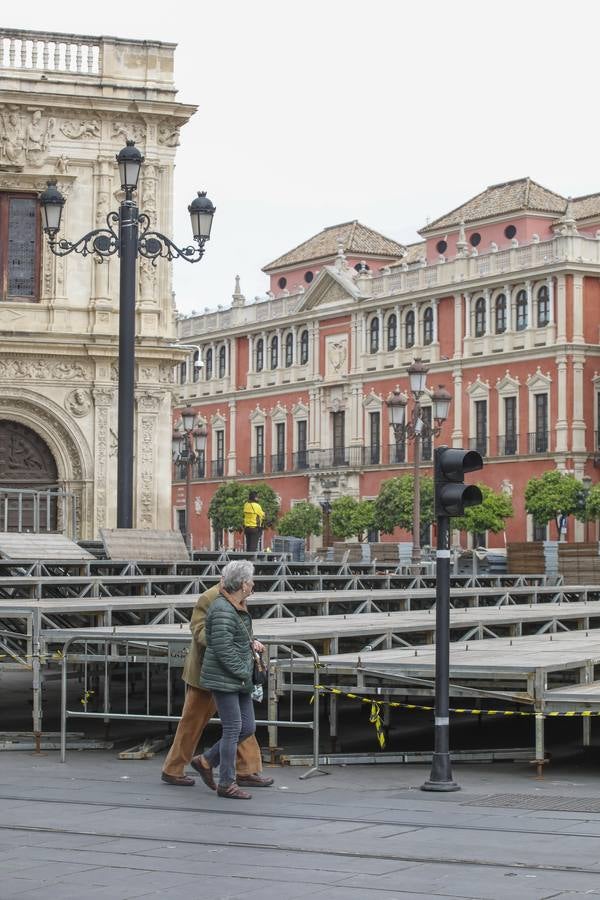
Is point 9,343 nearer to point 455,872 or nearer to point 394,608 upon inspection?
point 394,608

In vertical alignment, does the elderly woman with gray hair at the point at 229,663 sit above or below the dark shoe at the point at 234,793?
above

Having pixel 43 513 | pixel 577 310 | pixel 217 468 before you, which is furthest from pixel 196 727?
pixel 217 468

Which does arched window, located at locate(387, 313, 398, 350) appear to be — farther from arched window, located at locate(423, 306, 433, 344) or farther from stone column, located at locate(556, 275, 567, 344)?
stone column, located at locate(556, 275, 567, 344)

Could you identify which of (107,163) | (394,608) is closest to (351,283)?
(107,163)

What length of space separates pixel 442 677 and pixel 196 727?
1.70m

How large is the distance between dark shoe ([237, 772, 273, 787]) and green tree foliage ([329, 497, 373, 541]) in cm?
5758

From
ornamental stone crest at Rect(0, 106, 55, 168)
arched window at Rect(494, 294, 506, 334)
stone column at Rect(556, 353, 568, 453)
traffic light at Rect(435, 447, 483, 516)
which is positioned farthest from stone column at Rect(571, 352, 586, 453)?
traffic light at Rect(435, 447, 483, 516)

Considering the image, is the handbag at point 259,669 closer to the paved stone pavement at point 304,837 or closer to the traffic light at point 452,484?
the paved stone pavement at point 304,837

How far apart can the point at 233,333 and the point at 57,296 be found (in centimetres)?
5456

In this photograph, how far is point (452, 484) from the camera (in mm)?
11820

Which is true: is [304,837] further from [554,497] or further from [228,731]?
[554,497]

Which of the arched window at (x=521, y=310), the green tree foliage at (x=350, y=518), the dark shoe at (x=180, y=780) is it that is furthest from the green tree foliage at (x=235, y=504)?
the dark shoe at (x=180, y=780)

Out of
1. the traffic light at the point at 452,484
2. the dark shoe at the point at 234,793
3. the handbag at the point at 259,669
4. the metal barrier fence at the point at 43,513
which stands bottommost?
the dark shoe at the point at 234,793

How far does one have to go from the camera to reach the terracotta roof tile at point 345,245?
83.4 metres
